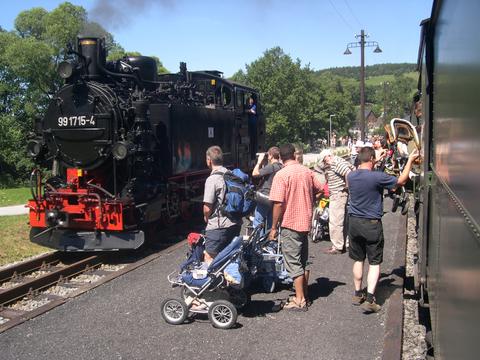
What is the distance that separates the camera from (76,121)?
331 inches

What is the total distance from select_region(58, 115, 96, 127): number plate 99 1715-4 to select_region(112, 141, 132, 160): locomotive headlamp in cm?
64

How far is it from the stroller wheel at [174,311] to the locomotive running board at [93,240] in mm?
2818

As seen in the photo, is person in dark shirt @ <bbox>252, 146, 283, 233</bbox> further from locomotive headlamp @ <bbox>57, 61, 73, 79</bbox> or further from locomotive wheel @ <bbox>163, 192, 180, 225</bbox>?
locomotive headlamp @ <bbox>57, 61, 73, 79</bbox>

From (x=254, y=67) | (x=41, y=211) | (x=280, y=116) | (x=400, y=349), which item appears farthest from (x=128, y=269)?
(x=254, y=67)

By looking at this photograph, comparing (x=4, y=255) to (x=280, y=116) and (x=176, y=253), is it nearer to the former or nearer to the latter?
(x=176, y=253)

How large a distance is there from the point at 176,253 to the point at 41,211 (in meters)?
2.29

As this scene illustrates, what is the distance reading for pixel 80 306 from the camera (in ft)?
18.4

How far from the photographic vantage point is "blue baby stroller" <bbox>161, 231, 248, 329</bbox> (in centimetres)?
492

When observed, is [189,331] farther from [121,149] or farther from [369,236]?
[121,149]

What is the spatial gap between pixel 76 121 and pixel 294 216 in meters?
4.68

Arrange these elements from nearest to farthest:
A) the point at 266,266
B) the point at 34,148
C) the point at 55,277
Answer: the point at 266,266 < the point at 55,277 < the point at 34,148

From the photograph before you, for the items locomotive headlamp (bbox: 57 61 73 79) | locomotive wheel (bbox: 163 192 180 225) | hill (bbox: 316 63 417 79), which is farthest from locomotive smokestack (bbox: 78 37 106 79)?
hill (bbox: 316 63 417 79)

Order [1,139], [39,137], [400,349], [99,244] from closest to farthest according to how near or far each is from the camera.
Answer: [400,349], [99,244], [39,137], [1,139]

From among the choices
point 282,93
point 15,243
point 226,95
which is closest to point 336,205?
point 15,243
